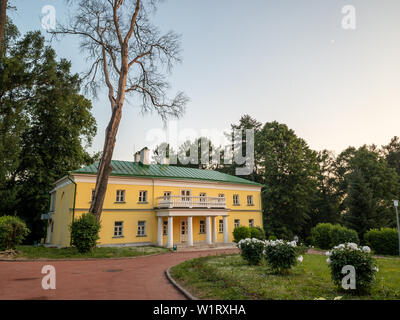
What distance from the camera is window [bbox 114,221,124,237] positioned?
2172 cm

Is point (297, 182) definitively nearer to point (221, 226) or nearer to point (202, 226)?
point (221, 226)

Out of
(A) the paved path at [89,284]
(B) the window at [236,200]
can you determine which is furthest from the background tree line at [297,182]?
(A) the paved path at [89,284]

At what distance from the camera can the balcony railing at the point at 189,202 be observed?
22.5 metres

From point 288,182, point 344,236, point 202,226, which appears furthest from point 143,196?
point 288,182

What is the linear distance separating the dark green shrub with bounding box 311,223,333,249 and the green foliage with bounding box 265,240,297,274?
14682mm

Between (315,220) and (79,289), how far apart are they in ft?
123

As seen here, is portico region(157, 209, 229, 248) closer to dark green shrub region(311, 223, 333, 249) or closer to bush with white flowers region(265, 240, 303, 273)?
dark green shrub region(311, 223, 333, 249)

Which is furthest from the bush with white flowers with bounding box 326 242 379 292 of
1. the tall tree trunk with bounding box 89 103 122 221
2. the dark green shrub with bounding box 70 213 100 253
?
the tall tree trunk with bounding box 89 103 122 221

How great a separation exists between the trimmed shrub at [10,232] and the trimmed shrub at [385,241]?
22.9 m

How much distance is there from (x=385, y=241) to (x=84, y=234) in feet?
64.2

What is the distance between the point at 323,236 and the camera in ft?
Result: 74.7

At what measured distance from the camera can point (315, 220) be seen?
3894 centimetres

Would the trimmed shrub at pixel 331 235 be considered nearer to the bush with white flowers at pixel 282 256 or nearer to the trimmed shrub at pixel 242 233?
the trimmed shrub at pixel 242 233
